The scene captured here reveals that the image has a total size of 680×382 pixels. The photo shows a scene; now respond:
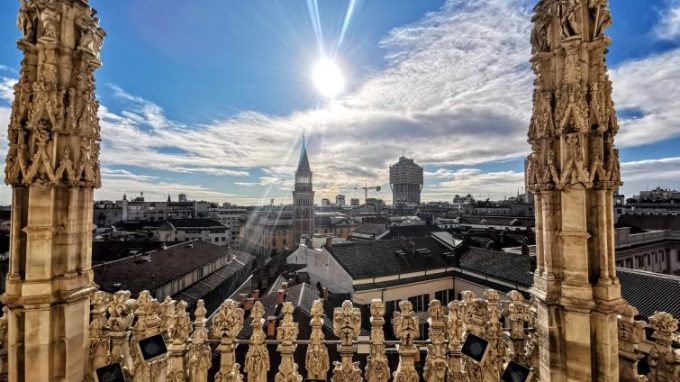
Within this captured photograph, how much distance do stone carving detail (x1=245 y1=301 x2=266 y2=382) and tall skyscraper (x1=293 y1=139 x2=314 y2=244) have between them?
10295cm

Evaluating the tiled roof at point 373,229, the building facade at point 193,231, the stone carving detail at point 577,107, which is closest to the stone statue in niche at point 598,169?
the stone carving detail at point 577,107

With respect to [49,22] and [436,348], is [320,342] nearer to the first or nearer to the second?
[436,348]

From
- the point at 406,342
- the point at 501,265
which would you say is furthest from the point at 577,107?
the point at 501,265

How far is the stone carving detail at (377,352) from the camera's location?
5207 mm

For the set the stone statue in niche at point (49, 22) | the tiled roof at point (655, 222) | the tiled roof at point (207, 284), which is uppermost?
the stone statue in niche at point (49, 22)

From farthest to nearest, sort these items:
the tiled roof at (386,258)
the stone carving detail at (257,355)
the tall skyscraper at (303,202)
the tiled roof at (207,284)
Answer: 1. the tall skyscraper at (303,202)
2. the tiled roof at (207,284)
3. the tiled roof at (386,258)
4. the stone carving detail at (257,355)

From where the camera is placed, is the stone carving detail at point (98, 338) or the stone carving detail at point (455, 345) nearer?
the stone carving detail at point (98, 338)

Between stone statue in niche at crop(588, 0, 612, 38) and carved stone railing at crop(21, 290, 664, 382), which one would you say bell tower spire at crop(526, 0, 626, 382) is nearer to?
stone statue in niche at crop(588, 0, 612, 38)

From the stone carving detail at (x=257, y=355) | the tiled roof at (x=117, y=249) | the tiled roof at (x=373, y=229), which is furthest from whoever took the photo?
the tiled roof at (x=373, y=229)

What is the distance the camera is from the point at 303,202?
10994 cm

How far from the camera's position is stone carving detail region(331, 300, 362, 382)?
5.30 metres

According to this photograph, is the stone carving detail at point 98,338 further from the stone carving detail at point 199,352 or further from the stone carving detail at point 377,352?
the stone carving detail at point 377,352

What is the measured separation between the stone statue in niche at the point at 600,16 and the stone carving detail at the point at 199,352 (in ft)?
23.1

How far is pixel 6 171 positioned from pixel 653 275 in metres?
29.2
